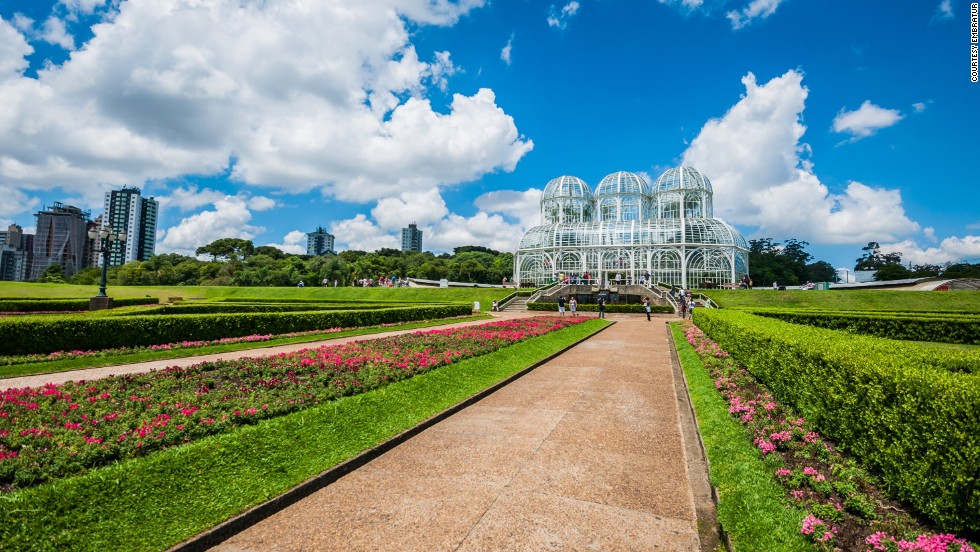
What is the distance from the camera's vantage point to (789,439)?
5.64 meters

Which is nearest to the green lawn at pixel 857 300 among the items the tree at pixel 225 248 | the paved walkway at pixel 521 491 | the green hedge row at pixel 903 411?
the green hedge row at pixel 903 411

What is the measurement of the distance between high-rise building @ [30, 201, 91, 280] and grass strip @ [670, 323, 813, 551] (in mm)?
184291

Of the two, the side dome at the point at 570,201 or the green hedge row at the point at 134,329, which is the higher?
the side dome at the point at 570,201

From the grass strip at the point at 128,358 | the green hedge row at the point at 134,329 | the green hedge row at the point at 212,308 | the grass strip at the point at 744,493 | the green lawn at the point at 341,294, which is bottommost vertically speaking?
the grass strip at the point at 744,493

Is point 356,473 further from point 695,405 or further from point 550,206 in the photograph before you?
point 550,206

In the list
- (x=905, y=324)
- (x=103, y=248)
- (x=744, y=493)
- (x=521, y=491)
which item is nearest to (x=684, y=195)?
(x=905, y=324)

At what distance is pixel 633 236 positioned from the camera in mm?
49844

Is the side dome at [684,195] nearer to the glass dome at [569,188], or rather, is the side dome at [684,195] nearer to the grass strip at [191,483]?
the glass dome at [569,188]

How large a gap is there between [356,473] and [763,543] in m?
3.95

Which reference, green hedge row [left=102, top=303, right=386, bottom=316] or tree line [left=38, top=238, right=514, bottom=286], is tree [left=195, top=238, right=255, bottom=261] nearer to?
tree line [left=38, top=238, right=514, bottom=286]

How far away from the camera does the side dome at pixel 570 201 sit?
60.4 m

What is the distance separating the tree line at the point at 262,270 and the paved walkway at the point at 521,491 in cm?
5702

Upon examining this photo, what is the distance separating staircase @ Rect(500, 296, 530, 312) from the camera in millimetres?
36947

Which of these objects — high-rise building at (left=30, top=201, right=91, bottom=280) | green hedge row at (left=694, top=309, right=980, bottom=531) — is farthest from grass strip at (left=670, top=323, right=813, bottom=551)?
high-rise building at (left=30, top=201, right=91, bottom=280)
